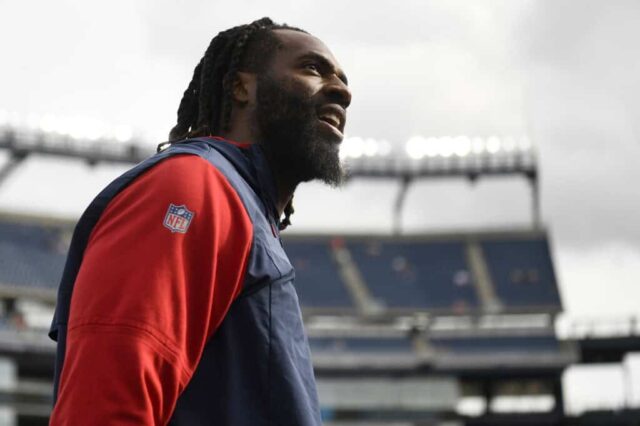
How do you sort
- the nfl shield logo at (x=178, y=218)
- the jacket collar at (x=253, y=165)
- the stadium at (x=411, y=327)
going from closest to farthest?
1. the nfl shield logo at (x=178, y=218)
2. the jacket collar at (x=253, y=165)
3. the stadium at (x=411, y=327)

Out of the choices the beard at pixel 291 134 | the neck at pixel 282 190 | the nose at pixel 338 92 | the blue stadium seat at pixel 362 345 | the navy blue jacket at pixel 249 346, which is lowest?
the navy blue jacket at pixel 249 346

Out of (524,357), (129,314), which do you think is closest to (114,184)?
(129,314)

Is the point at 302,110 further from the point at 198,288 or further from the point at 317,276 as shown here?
the point at 317,276

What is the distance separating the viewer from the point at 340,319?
41656 millimetres

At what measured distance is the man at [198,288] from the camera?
169 centimetres

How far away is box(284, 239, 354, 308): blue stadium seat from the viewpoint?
41.3 meters

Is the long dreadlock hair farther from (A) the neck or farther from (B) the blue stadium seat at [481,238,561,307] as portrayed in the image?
(B) the blue stadium seat at [481,238,561,307]

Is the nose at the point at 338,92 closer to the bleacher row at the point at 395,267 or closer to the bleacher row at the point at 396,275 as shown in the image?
the bleacher row at the point at 396,275

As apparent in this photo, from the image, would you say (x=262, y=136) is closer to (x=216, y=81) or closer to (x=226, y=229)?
(x=216, y=81)

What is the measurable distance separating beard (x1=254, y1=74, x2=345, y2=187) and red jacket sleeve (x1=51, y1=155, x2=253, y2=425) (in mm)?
368

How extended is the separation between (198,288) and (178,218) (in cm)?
13

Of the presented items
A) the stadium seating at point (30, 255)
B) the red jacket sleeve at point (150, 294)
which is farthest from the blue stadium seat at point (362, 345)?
the red jacket sleeve at point (150, 294)

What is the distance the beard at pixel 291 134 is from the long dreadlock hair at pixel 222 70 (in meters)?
0.10

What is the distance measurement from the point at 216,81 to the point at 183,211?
747 millimetres
